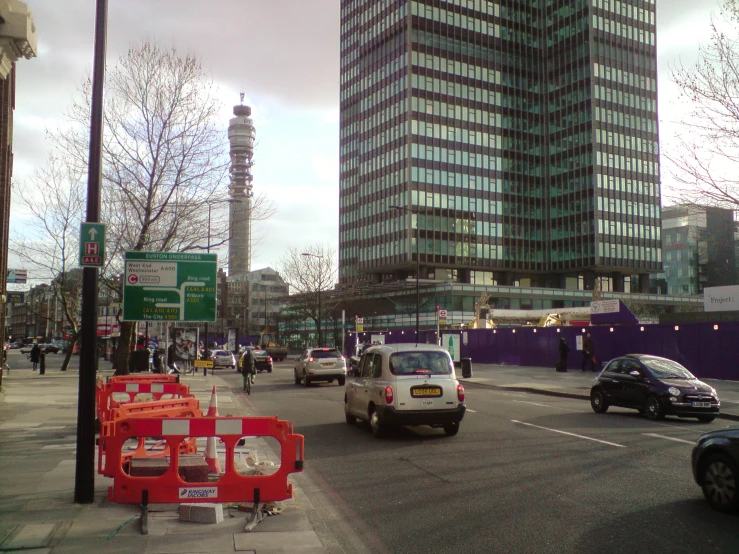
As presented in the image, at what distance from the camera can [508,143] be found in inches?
4023

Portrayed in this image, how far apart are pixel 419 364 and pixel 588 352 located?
79.7ft

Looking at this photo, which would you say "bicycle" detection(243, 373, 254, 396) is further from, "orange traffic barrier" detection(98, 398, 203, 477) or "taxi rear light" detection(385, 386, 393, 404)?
"orange traffic barrier" detection(98, 398, 203, 477)

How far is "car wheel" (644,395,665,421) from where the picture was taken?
15.9m

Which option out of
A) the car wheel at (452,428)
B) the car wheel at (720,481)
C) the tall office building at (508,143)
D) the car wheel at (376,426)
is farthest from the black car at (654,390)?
the tall office building at (508,143)

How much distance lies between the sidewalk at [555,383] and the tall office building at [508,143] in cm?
5587

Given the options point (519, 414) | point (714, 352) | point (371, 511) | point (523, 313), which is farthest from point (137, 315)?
point (523, 313)

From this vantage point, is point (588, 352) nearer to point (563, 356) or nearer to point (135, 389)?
point (563, 356)

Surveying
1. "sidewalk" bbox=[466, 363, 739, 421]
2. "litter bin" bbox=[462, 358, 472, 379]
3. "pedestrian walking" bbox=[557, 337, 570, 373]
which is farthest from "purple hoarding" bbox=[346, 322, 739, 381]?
"litter bin" bbox=[462, 358, 472, 379]

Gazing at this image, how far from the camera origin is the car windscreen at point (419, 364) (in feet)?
43.8

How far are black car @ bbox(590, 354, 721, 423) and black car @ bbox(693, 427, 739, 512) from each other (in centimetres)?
875

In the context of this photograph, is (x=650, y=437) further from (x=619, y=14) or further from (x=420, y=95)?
(x=619, y=14)

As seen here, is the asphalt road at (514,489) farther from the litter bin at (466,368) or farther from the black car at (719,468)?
the litter bin at (466,368)

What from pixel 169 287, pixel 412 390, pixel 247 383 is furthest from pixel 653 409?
pixel 247 383

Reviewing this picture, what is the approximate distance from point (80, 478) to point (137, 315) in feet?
21.5
